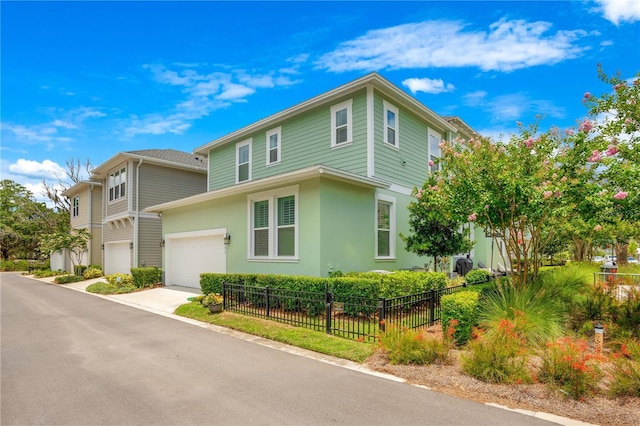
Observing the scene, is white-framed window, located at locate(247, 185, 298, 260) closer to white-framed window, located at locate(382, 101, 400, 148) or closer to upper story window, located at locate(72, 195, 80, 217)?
white-framed window, located at locate(382, 101, 400, 148)

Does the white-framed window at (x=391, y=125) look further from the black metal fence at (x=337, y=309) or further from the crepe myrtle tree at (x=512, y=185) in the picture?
the black metal fence at (x=337, y=309)

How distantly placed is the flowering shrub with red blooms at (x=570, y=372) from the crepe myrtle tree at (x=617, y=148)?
274 cm

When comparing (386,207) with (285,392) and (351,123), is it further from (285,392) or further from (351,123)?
(285,392)

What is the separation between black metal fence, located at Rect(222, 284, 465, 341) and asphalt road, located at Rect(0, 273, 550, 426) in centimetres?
149

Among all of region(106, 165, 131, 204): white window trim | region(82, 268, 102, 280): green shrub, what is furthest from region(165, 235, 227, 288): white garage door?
region(82, 268, 102, 280): green shrub

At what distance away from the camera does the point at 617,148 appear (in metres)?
6.42

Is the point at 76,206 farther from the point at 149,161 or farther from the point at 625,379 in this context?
the point at 625,379

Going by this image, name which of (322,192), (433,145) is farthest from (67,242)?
(433,145)

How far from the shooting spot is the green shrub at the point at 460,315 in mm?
6422

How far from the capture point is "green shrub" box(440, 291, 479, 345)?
6.42 m

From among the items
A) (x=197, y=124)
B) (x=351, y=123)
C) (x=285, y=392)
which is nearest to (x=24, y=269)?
(x=197, y=124)

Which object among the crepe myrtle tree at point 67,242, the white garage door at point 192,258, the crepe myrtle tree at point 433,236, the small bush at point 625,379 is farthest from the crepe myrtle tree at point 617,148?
the crepe myrtle tree at point 67,242

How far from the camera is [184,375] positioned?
5.47 meters

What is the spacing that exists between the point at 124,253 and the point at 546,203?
70.7 feet
